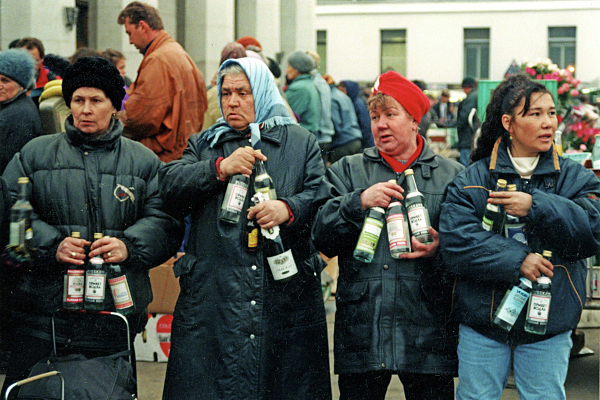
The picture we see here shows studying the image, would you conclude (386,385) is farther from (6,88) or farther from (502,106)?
(6,88)

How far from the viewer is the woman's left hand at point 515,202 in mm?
3434

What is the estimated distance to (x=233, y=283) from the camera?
12.4ft

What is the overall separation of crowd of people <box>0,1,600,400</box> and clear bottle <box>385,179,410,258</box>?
0.06 meters

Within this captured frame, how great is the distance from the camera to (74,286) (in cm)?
382

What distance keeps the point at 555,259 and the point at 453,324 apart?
1.93 ft

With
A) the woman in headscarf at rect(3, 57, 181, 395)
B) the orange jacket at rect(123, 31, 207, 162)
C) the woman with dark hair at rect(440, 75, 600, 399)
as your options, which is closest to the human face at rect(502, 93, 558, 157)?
the woman with dark hair at rect(440, 75, 600, 399)

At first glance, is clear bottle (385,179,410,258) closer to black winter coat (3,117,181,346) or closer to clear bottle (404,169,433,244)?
clear bottle (404,169,433,244)

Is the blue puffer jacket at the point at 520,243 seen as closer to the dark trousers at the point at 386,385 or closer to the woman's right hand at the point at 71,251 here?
the dark trousers at the point at 386,385

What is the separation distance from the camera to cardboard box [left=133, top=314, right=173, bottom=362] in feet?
19.1

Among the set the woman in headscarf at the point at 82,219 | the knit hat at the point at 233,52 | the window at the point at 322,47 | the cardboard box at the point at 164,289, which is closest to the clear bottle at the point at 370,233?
the woman in headscarf at the point at 82,219

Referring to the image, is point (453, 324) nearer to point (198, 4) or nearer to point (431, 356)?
point (431, 356)

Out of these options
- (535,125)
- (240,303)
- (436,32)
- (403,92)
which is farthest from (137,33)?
(436,32)

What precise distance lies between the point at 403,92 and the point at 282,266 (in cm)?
105

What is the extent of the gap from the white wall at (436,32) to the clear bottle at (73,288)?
1326 inches
